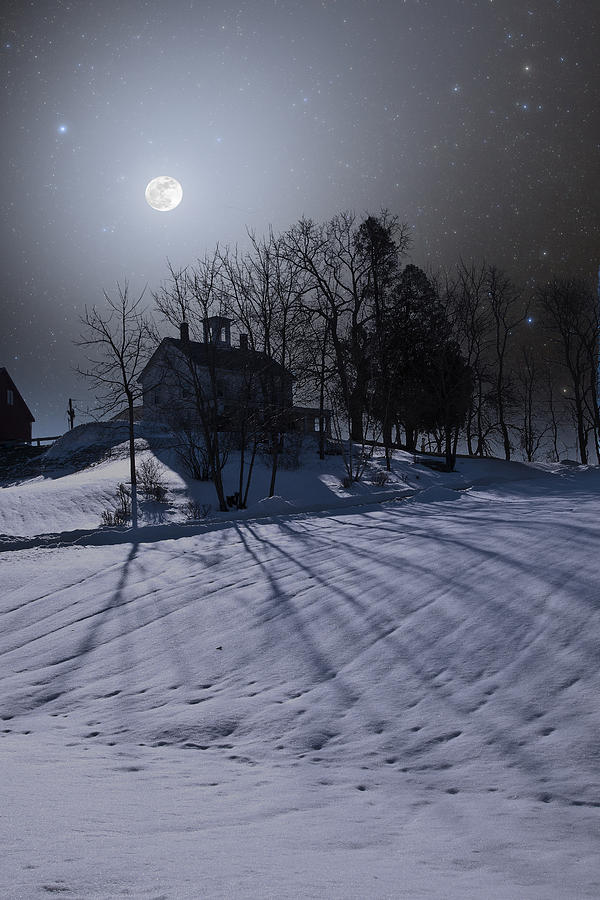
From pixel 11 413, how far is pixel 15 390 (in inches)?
90.9

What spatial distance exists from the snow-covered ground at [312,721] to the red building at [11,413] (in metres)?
45.2

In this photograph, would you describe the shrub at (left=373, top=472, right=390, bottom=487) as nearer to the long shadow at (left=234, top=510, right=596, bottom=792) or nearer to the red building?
the long shadow at (left=234, top=510, right=596, bottom=792)

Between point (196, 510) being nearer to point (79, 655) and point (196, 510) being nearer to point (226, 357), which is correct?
point (226, 357)

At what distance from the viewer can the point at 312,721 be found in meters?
3.41

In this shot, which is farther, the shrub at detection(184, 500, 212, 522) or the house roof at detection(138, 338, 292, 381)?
the house roof at detection(138, 338, 292, 381)

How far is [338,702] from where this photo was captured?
3.59 metres

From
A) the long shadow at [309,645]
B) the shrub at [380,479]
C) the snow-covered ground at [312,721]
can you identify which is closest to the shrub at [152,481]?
the shrub at [380,479]

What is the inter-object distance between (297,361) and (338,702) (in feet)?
60.4

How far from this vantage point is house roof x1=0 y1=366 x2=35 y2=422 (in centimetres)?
4838

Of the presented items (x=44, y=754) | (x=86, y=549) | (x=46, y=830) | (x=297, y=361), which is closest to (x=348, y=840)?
(x=46, y=830)

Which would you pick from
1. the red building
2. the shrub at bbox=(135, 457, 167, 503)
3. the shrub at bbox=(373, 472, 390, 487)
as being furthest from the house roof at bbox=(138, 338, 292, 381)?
the red building

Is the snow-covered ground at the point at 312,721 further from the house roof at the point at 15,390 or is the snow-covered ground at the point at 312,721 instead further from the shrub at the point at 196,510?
the house roof at the point at 15,390

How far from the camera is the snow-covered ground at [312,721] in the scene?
1939 mm

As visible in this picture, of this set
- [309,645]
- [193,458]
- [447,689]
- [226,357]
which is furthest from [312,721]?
[193,458]
